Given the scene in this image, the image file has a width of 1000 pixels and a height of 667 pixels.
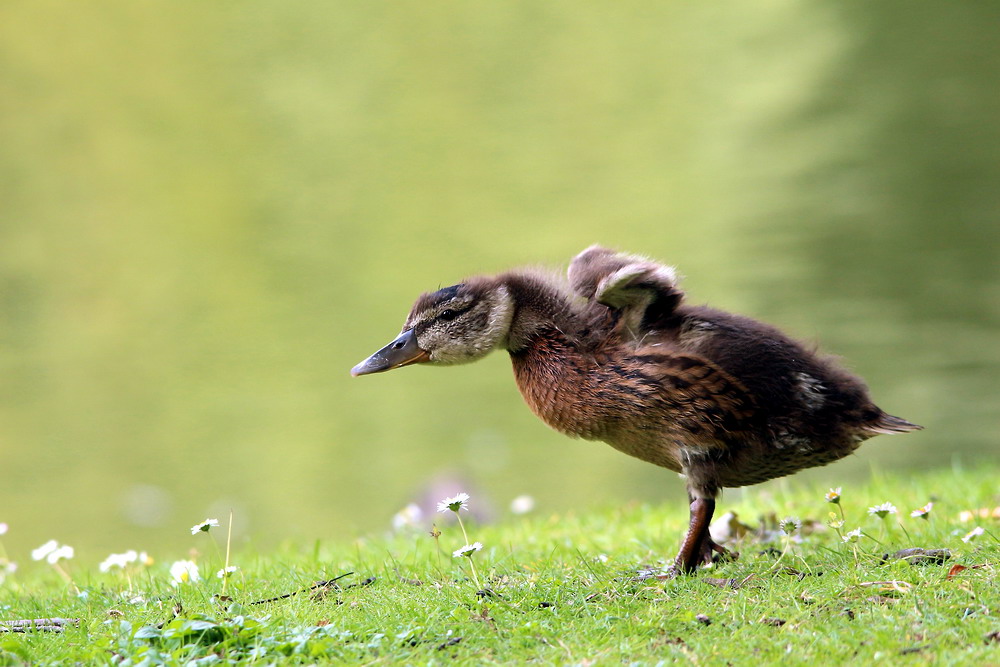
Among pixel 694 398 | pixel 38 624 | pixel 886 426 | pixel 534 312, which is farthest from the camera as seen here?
pixel 534 312

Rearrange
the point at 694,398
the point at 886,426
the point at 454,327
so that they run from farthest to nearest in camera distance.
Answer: the point at 454,327 < the point at 886,426 < the point at 694,398

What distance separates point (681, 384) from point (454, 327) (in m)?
1.19

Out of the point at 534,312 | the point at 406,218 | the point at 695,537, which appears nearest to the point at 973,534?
the point at 695,537

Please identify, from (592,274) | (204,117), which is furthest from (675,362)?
(204,117)

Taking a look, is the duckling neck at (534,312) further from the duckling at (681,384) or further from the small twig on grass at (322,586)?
the small twig on grass at (322,586)

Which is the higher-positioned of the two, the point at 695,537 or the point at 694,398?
the point at 694,398

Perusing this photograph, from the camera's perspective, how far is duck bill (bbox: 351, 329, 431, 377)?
5.40 m

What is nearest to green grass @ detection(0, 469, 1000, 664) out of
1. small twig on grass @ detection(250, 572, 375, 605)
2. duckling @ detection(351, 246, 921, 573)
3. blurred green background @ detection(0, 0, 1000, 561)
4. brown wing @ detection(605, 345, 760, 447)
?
small twig on grass @ detection(250, 572, 375, 605)

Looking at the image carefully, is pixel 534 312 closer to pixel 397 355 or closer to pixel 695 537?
pixel 397 355

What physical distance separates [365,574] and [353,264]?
520 inches

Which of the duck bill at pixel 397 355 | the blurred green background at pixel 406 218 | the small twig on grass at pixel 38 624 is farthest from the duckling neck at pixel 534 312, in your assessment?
the blurred green background at pixel 406 218

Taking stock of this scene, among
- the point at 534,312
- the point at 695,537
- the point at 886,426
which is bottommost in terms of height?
the point at 695,537

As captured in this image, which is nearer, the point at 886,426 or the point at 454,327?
the point at 886,426

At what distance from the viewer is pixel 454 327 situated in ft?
17.4
